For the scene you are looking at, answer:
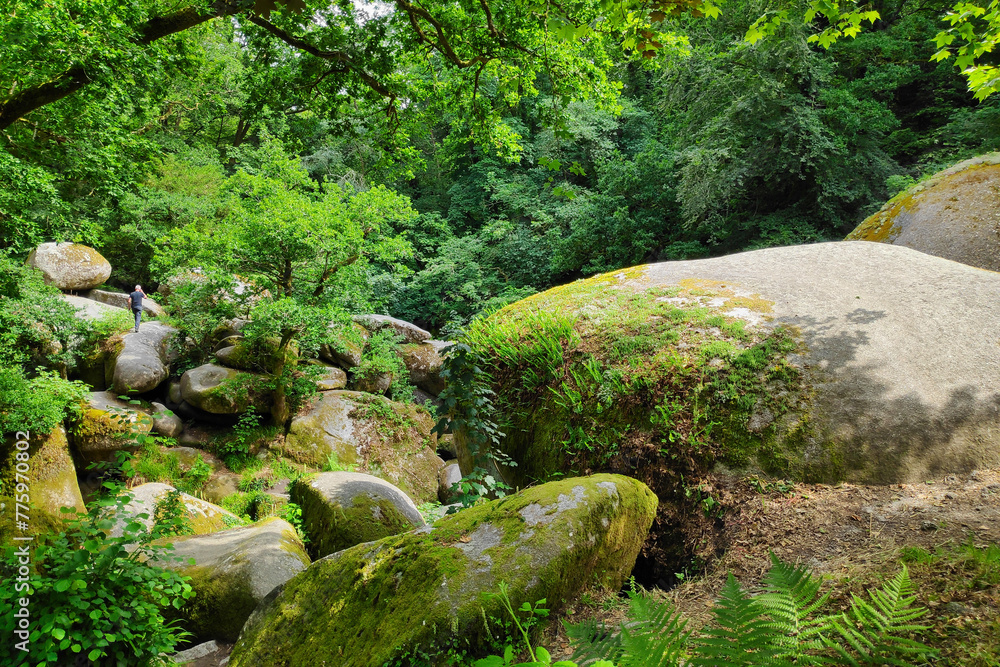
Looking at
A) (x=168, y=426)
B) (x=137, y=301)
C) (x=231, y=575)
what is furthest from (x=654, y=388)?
(x=137, y=301)

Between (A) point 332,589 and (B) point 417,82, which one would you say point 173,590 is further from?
(B) point 417,82

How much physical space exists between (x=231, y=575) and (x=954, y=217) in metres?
9.02

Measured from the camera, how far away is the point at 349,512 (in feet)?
17.3

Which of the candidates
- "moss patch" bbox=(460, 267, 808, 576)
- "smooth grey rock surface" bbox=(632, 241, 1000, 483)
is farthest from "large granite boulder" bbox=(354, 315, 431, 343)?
"smooth grey rock surface" bbox=(632, 241, 1000, 483)

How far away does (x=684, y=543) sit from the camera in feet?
10.9

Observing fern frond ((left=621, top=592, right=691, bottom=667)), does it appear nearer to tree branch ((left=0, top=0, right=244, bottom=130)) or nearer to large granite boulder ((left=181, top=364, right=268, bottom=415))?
tree branch ((left=0, top=0, right=244, bottom=130))

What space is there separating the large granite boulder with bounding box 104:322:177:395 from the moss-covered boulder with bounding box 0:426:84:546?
3915 millimetres

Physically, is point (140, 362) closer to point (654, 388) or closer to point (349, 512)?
point (349, 512)

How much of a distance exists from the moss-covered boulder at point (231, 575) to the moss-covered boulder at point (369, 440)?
5.69 m

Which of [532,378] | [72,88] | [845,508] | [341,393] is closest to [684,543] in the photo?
[845,508]

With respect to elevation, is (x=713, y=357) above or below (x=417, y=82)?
below

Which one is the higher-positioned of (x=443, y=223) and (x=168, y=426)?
(x=443, y=223)

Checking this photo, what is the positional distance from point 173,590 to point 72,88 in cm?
408

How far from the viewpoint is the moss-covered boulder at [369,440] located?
413 inches
